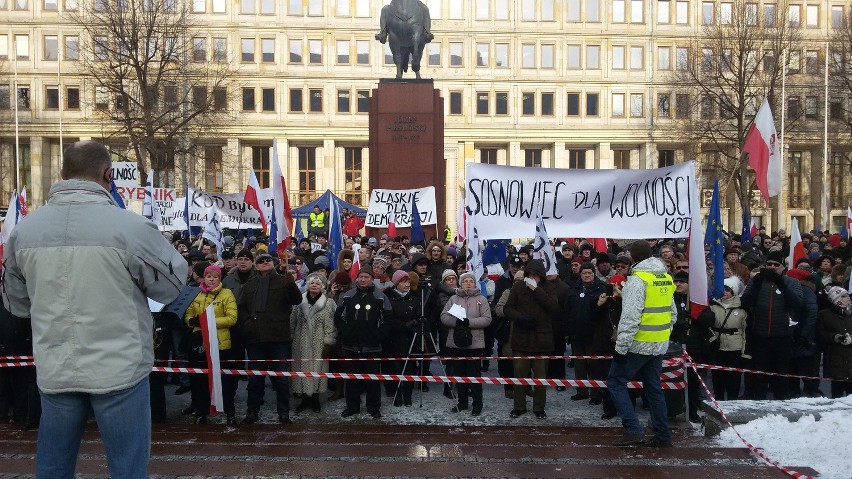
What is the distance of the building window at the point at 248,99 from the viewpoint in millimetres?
54141

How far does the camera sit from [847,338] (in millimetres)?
8156

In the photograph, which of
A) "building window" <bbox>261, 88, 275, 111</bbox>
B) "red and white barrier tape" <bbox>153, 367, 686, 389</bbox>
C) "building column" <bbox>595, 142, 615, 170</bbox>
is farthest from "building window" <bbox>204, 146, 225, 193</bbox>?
"red and white barrier tape" <bbox>153, 367, 686, 389</bbox>

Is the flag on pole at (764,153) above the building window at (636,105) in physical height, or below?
below

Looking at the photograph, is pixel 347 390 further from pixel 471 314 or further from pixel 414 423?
pixel 471 314

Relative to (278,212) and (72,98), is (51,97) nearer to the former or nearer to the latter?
(72,98)

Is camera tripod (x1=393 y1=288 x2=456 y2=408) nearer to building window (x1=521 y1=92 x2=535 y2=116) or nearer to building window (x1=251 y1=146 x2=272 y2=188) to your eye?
building window (x1=251 y1=146 x2=272 y2=188)

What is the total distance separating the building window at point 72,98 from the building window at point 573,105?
1400 inches

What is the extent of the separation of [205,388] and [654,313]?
4654 millimetres

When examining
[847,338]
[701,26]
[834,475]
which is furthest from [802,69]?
[834,475]

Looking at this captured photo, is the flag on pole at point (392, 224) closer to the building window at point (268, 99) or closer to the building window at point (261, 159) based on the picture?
the building window at point (268, 99)

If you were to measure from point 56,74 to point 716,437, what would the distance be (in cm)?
5611

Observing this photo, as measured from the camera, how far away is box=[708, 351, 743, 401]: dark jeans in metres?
8.40

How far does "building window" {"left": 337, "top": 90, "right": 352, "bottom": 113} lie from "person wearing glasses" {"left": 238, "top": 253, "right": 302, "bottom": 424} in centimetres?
4804

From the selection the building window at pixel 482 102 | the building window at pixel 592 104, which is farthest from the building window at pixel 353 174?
the building window at pixel 592 104
